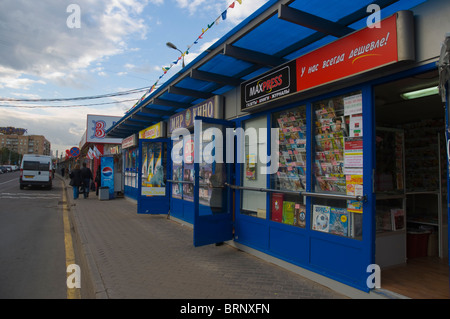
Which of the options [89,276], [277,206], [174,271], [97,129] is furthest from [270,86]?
[97,129]

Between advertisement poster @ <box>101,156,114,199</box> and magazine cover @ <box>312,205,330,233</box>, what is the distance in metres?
12.5

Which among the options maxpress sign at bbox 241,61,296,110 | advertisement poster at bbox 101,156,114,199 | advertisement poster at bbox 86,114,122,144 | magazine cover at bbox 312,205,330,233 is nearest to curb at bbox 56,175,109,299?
magazine cover at bbox 312,205,330,233

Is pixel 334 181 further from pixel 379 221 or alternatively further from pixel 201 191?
Result: pixel 201 191

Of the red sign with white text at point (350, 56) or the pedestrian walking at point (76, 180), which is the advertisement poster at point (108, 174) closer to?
the pedestrian walking at point (76, 180)

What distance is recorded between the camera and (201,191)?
5840mm

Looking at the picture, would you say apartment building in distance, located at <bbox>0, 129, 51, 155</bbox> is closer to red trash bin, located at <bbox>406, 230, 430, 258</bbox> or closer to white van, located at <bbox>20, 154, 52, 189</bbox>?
white van, located at <bbox>20, 154, 52, 189</bbox>

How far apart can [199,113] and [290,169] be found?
326cm

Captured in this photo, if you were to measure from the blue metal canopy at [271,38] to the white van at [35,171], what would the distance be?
17257 mm

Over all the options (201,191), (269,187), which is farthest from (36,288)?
(269,187)

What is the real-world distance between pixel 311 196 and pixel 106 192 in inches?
483

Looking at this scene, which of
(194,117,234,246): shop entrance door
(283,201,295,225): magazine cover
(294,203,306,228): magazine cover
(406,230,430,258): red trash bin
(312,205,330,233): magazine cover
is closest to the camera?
(312,205,330,233): magazine cover

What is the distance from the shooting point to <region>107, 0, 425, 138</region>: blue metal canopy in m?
3.57

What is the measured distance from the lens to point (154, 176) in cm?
965

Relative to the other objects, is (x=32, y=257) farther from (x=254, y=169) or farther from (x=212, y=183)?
(x=254, y=169)
